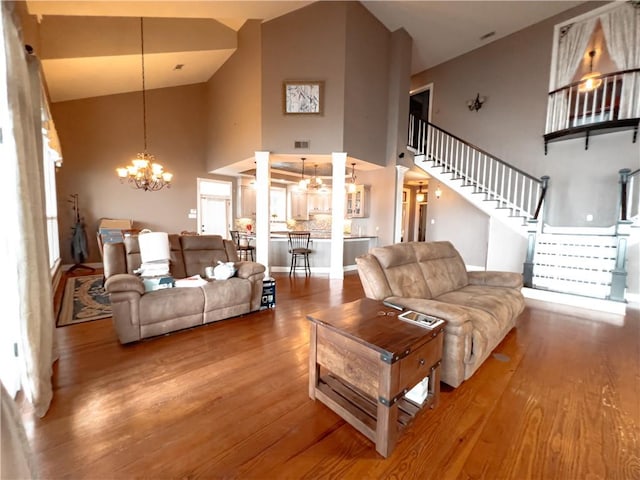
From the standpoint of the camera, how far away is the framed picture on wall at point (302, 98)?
18.0 feet

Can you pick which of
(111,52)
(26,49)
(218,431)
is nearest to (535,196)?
(218,431)

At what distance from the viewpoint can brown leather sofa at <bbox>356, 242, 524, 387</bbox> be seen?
2002 millimetres

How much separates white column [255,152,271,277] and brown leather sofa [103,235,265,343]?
1.76m

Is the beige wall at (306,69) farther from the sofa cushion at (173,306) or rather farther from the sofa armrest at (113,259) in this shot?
the sofa cushion at (173,306)

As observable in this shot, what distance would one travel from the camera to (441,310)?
2.01m

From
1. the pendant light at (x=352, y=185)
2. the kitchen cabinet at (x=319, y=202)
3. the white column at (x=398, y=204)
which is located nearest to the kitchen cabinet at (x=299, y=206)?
the kitchen cabinet at (x=319, y=202)

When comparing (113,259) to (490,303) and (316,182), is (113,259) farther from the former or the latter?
(316,182)

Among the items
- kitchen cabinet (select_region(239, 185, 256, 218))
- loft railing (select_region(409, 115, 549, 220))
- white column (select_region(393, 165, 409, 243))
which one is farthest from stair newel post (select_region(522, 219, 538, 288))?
kitchen cabinet (select_region(239, 185, 256, 218))

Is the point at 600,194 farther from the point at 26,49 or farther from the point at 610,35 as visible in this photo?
the point at 26,49

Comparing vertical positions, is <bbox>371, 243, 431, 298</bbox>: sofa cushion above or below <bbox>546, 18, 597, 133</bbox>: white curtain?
below

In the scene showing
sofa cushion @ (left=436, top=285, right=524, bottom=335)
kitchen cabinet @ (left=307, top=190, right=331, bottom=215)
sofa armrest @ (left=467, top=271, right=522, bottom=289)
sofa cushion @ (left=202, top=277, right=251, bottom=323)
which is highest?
kitchen cabinet @ (left=307, top=190, right=331, bottom=215)

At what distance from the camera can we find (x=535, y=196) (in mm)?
5906

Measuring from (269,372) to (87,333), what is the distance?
2.12 metres

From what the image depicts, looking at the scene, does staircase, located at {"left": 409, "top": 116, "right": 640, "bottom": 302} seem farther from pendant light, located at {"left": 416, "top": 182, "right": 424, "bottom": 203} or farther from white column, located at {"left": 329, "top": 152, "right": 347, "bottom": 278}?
pendant light, located at {"left": 416, "top": 182, "right": 424, "bottom": 203}
